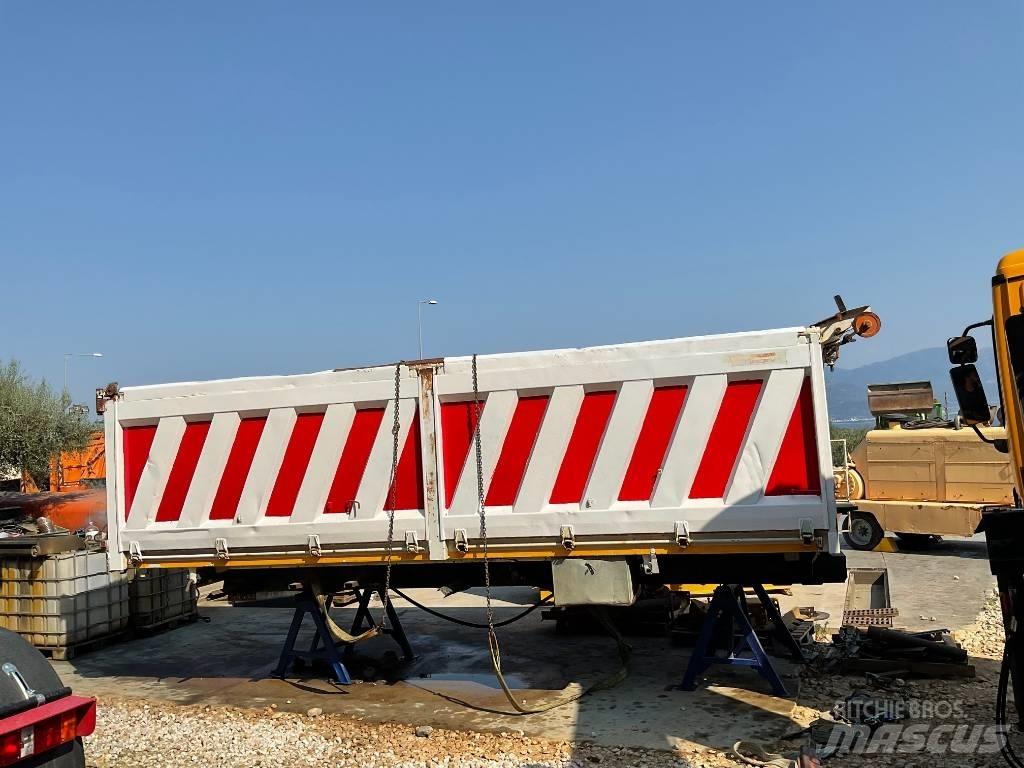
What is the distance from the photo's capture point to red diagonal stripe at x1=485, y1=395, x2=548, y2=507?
636cm

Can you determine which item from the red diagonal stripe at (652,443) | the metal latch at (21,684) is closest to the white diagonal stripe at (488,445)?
the red diagonal stripe at (652,443)

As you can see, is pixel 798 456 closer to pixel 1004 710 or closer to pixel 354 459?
pixel 1004 710

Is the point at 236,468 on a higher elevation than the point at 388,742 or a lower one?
higher

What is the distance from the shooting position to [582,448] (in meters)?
6.24

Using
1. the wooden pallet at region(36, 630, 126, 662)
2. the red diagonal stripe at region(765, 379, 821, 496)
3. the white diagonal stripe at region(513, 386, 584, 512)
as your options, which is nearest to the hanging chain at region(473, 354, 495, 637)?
the white diagonal stripe at region(513, 386, 584, 512)

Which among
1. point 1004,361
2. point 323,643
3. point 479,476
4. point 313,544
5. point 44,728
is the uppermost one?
point 1004,361

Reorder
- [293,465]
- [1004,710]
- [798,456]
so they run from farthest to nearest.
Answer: [293,465] → [798,456] → [1004,710]

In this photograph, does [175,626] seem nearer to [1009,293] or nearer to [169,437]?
[169,437]

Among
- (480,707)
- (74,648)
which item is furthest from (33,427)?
(480,707)

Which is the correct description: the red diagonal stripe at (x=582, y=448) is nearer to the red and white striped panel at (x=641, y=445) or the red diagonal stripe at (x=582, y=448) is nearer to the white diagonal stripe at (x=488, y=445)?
the red and white striped panel at (x=641, y=445)

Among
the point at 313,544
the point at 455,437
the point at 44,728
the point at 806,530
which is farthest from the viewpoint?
the point at 313,544

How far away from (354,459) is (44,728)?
3.55 m

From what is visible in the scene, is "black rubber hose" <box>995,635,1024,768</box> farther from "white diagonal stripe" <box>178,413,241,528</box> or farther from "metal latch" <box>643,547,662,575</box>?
"white diagonal stripe" <box>178,413,241,528</box>

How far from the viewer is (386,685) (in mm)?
7199
